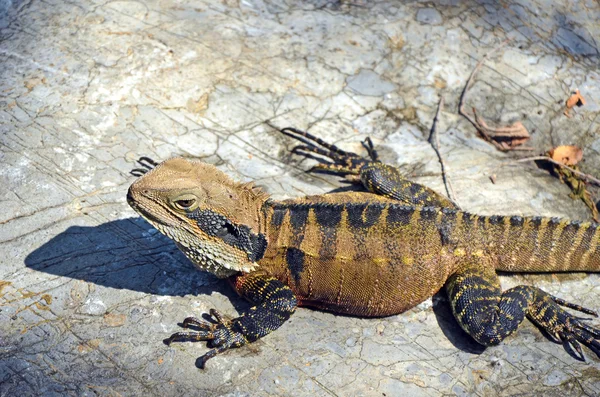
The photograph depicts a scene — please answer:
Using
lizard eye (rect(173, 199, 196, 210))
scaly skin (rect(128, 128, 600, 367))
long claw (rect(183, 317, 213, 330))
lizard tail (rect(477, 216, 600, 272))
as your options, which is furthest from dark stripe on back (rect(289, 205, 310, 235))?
lizard tail (rect(477, 216, 600, 272))

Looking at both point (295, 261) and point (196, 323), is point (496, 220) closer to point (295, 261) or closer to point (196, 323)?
point (295, 261)

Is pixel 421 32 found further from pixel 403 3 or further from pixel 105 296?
pixel 105 296

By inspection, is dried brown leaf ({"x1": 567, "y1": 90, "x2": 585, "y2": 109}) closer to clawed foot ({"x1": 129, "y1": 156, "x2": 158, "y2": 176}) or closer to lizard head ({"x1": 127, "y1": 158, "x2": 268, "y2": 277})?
lizard head ({"x1": 127, "y1": 158, "x2": 268, "y2": 277})

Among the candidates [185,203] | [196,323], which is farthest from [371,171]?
[196,323]

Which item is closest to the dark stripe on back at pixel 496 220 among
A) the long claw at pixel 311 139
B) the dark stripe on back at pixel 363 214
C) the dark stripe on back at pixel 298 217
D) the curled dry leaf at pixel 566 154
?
the dark stripe on back at pixel 363 214

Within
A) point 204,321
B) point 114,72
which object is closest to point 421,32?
point 114,72

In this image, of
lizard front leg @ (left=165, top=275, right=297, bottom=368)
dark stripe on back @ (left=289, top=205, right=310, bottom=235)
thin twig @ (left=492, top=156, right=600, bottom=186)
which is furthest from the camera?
thin twig @ (left=492, top=156, right=600, bottom=186)
